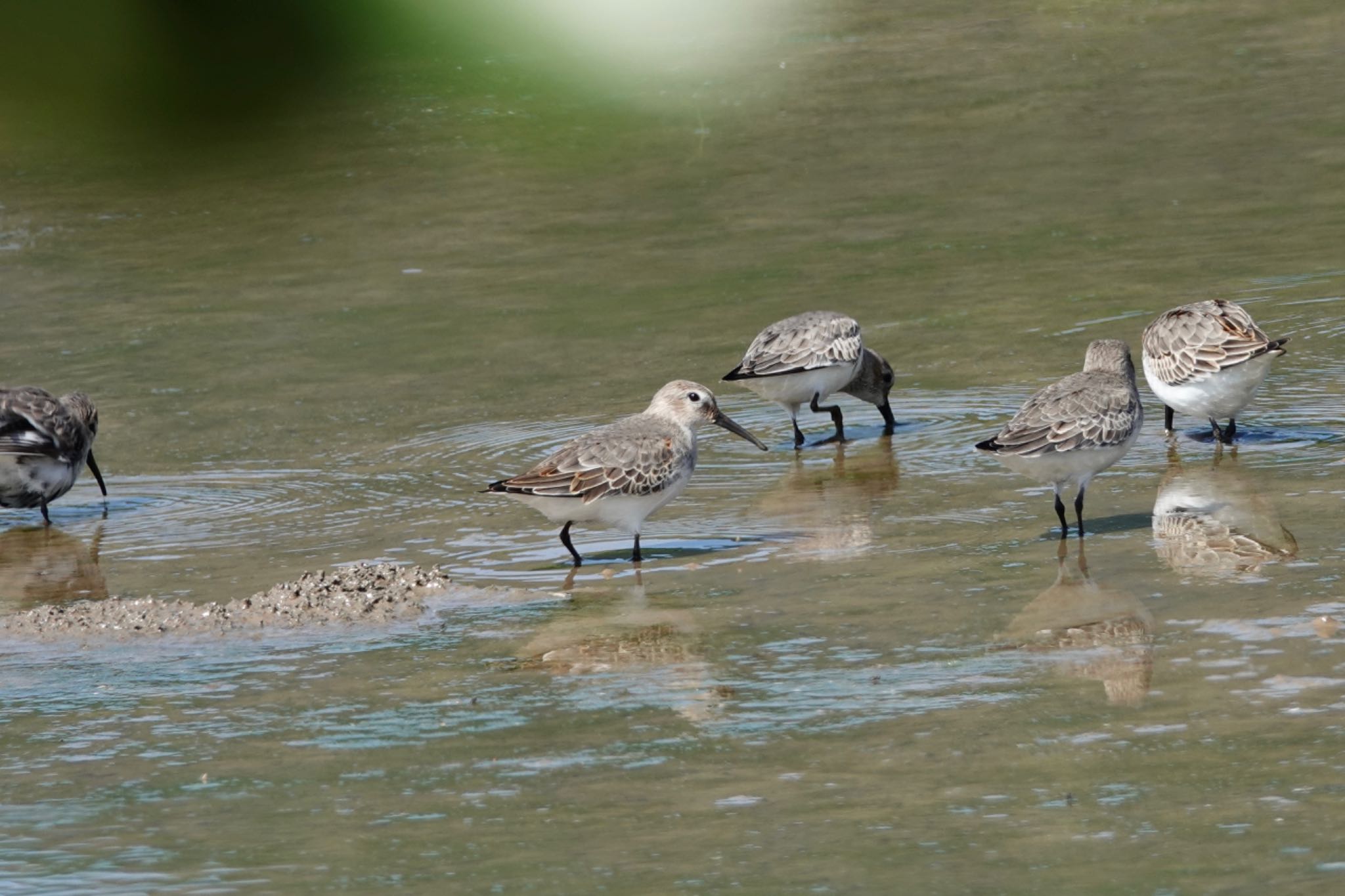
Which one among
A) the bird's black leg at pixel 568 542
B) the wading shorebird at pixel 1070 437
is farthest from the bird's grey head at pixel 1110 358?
the bird's black leg at pixel 568 542

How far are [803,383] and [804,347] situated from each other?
289 millimetres

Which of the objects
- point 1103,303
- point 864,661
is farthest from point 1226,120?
point 864,661

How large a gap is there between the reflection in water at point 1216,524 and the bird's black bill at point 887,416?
2710mm

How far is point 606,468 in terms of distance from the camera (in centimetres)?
1123

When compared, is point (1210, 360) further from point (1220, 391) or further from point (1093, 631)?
point (1093, 631)

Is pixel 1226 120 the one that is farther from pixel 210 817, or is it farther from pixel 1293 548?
pixel 210 817

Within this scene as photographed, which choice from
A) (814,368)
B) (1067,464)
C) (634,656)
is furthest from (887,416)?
(634,656)

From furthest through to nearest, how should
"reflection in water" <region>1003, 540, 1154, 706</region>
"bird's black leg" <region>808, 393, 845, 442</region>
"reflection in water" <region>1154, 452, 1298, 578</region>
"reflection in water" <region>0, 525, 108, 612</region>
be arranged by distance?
"bird's black leg" <region>808, 393, 845, 442</region>
"reflection in water" <region>0, 525, 108, 612</region>
"reflection in water" <region>1154, 452, 1298, 578</region>
"reflection in water" <region>1003, 540, 1154, 706</region>

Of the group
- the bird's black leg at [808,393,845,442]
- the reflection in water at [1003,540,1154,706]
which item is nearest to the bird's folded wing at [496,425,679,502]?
the reflection in water at [1003,540,1154,706]

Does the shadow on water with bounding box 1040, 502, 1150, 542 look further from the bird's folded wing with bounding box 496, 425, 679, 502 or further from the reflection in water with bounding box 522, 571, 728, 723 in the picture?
the reflection in water with bounding box 522, 571, 728, 723

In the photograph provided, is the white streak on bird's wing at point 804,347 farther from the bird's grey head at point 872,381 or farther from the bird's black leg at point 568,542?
the bird's black leg at point 568,542

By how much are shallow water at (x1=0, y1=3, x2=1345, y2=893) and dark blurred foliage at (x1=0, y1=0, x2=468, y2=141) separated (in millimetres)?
2314

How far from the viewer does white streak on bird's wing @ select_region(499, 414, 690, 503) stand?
11.2 meters

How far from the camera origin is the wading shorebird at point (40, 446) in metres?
13.5
